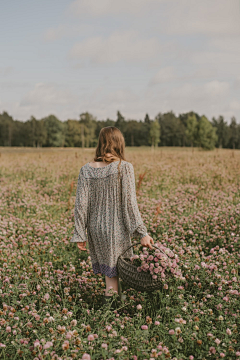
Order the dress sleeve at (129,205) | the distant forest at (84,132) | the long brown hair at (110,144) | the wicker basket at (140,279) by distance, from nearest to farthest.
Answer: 1. the wicker basket at (140,279)
2. the dress sleeve at (129,205)
3. the long brown hair at (110,144)
4. the distant forest at (84,132)

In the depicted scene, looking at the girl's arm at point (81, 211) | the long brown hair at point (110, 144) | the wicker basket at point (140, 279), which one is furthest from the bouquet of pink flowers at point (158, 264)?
the long brown hair at point (110, 144)

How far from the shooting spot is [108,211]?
3.22m

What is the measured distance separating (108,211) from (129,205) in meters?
0.25

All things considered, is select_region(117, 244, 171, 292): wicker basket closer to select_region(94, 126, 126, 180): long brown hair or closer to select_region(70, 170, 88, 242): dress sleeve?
select_region(70, 170, 88, 242): dress sleeve

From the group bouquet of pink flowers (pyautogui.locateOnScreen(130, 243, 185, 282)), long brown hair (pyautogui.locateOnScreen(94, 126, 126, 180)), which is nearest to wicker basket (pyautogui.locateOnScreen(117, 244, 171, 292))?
bouquet of pink flowers (pyautogui.locateOnScreen(130, 243, 185, 282))

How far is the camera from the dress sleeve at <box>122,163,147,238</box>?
3.15 metres

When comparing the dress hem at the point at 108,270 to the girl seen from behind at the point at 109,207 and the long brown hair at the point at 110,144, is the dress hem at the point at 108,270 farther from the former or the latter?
the long brown hair at the point at 110,144

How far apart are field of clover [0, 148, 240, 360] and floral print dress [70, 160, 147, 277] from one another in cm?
57

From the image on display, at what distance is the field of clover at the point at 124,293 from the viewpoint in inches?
95.2

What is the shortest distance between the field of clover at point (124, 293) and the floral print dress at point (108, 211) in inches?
22.6

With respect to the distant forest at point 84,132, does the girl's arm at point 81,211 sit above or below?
below

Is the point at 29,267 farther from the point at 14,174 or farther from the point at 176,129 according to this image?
the point at 176,129

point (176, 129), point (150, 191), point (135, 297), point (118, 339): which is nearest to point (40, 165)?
point (150, 191)

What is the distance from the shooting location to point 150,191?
28.4 ft
